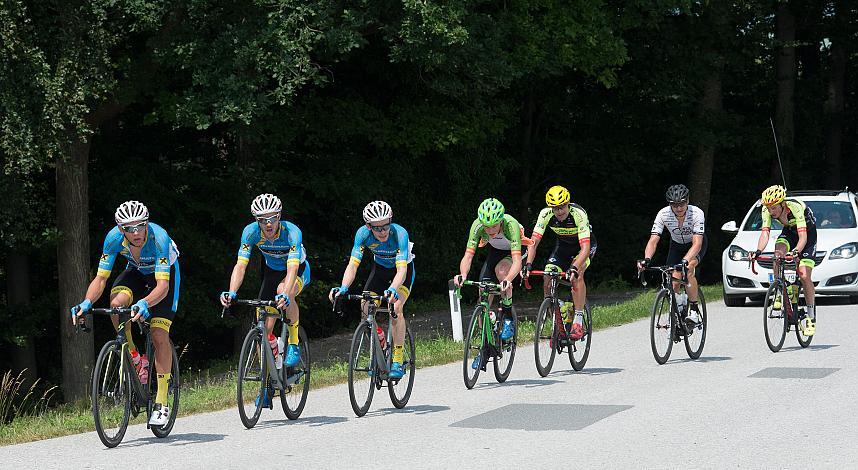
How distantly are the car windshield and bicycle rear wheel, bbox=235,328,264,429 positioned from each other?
13449 mm

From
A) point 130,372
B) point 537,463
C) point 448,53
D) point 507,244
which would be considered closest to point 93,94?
point 448,53

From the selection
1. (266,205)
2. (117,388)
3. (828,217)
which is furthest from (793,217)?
(117,388)

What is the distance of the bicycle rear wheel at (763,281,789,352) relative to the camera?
50.8 feet

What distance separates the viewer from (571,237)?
1443cm

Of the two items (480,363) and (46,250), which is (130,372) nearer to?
(480,363)

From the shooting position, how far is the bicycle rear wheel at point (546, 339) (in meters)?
13.6

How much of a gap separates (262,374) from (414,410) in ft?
5.08

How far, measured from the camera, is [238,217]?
968 inches

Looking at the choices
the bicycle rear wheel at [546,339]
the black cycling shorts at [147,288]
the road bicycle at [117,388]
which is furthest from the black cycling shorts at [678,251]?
the road bicycle at [117,388]

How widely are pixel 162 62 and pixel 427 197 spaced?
33.9 ft

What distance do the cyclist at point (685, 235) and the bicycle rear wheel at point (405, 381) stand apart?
377 centimetres

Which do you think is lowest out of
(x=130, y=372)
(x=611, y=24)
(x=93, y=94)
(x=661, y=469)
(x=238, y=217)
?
(x=661, y=469)

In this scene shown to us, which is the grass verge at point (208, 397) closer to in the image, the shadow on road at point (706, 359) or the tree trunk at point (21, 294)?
the shadow on road at point (706, 359)

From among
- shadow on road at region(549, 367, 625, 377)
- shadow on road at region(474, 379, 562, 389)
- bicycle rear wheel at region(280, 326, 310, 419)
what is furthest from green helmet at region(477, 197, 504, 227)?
bicycle rear wheel at region(280, 326, 310, 419)
